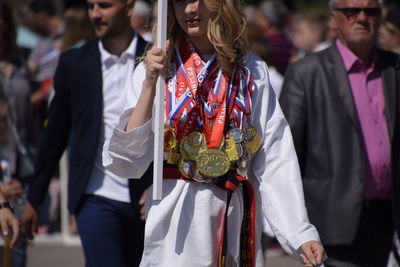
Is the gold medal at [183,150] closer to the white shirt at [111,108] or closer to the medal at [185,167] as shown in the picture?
the medal at [185,167]

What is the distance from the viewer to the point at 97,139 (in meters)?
5.25

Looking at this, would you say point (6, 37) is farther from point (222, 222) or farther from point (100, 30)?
point (222, 222)

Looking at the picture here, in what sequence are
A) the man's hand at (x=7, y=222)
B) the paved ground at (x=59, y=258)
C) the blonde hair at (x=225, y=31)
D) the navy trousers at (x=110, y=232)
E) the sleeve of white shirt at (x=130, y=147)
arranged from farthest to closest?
the paved ground at (x=59, y=258), the navy trousers at (x=110, y=232), the man's hand at (x=7, y=222), the blonde hair at (x=225, y=31), the sleeve of white shirt at (x=130, y=147)

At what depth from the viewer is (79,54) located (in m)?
5.43

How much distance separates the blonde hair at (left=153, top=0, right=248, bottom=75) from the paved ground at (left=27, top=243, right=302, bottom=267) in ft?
16.5

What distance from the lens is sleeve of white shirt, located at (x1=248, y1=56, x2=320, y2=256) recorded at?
388cm

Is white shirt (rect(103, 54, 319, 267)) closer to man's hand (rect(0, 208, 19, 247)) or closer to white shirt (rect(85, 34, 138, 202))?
man's hand (rect(0, 208, 19, 247))

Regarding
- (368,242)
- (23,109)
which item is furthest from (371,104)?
(23,109)

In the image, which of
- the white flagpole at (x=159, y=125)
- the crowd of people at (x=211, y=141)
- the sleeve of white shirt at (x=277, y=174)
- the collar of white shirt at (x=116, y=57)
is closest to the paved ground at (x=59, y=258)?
the crowd of people at (x=211, y=141)

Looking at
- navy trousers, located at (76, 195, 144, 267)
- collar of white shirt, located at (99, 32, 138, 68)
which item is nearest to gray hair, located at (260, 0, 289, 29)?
collar of white shirt, located at (99, 32, 138, 68)

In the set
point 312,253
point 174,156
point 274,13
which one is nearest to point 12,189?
point 174,156

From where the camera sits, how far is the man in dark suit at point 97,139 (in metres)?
5.18

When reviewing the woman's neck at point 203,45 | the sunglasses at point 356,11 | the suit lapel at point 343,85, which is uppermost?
the woman's neck at point 203,45

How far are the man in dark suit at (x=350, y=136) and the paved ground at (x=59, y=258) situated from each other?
135 inches
